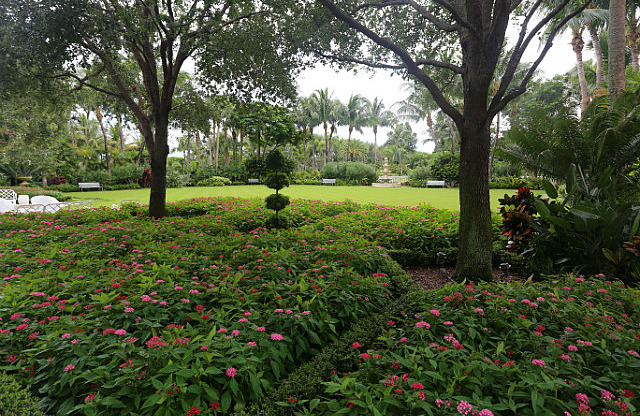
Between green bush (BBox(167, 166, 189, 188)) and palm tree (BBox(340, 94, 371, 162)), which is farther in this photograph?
palm tree (BBox(340, 94, 371, 162))

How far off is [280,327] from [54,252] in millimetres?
4253

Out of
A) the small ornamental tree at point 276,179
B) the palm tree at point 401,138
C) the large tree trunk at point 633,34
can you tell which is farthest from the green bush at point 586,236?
the palm tree at point 401,138

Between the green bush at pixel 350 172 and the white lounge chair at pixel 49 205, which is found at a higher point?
the green bush at pixel 350 172

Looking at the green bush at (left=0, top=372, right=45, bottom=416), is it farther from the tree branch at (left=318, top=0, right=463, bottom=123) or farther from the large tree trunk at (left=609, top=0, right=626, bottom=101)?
the large tree trunk at (left=609, top=0, right=626, bottom=101)

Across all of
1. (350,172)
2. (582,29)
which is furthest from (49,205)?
(582,29)

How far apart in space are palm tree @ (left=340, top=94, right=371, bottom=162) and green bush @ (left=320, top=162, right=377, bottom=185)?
9.19 m

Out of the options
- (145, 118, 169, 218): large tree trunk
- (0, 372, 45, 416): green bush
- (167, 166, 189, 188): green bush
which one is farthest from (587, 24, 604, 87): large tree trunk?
(167, 166, 189, 188): green bush

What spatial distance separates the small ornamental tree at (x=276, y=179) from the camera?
8023 millimetres

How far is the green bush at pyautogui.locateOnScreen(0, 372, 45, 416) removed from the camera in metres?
1.65

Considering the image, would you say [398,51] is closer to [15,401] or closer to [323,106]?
[15,401]

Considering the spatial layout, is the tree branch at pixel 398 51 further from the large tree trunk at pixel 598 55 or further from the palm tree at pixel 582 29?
the large tree trunk at pixel 598 55

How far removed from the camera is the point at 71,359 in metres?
1.99

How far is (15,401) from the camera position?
1.70 meters

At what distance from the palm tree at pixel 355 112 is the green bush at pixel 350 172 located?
919 cm
